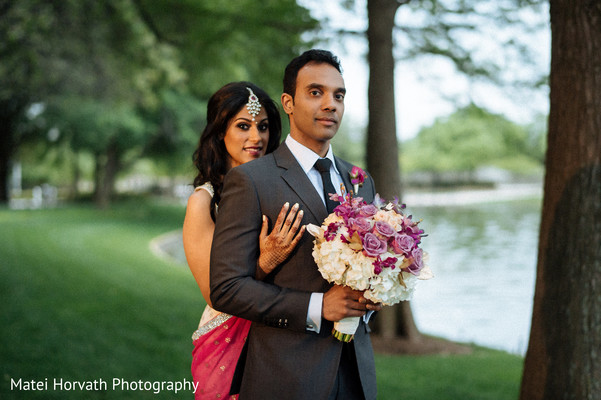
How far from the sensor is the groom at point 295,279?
2273mm

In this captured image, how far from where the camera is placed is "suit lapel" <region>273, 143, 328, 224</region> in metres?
2.41

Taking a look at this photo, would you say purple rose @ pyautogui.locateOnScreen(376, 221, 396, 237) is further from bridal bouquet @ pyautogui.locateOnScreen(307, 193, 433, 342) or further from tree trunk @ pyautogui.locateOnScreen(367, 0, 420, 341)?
tree trunk @ pyautogui.locateOnScreen(367, 0, 420, 341)

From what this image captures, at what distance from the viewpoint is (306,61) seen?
2480 mm

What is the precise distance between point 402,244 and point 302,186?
55 cm

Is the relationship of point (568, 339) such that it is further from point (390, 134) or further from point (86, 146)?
point (86, 146)

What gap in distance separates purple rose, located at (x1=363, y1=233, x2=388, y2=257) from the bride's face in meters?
1.43

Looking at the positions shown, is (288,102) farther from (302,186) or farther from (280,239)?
(280,239)

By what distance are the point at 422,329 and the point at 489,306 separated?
2425 mm

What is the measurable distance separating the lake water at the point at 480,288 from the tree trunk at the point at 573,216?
5.32m

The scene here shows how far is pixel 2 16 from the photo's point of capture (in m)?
9.58

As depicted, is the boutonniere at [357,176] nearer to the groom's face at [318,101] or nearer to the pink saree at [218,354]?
the groom's face at [318,101]

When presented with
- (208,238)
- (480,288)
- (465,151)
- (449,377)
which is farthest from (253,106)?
(465,151)

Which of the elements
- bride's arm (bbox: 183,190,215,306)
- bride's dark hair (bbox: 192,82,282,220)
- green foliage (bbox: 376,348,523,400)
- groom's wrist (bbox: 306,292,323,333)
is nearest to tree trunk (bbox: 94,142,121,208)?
green foliage (bbox: 376,348,523,400)

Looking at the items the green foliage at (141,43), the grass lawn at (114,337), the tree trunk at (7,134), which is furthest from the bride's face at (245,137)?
the tree trunk at (7,134)
